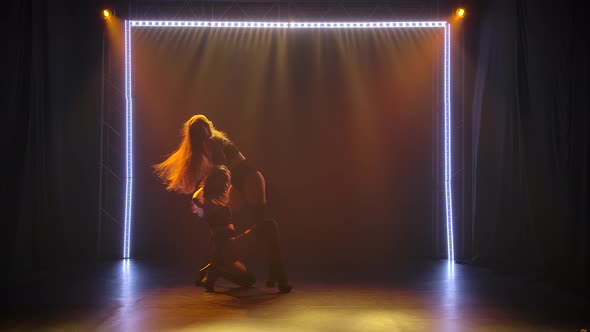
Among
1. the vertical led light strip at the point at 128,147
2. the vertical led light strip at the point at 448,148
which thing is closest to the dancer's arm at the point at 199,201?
the vertical led light strip at the point at 128,147

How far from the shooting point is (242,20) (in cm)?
693

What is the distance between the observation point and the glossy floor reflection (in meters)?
3.24

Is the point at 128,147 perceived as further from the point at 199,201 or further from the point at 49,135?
the point at 199,201

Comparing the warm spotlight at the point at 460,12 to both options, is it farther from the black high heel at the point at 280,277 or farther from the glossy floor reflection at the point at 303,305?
the black high heel at the point at 280,277

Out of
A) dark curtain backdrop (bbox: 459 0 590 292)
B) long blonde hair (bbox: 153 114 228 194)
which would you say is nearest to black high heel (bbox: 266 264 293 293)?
long blonde hair (bbox: 153 114 228 194)

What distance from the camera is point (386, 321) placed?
11.0 feet

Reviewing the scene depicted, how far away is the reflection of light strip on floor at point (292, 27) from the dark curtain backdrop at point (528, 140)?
339 millimetres

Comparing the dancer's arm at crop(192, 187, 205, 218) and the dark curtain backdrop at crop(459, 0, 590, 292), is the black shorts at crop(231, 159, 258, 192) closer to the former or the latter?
the dancer's arm at crop(192, 187, 205, 218)

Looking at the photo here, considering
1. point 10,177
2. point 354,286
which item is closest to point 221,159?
point 354,286

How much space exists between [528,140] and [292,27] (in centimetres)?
346

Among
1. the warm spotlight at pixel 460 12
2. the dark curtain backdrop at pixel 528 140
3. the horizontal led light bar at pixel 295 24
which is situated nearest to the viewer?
the dark curtain backdrop at pixel 528 140

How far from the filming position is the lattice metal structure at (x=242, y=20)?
6719mm

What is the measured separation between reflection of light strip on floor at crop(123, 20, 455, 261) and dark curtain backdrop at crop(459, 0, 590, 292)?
0.34 m

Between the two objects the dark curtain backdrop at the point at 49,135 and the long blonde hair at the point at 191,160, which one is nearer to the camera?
the long blonde hair at the point at 191,160
